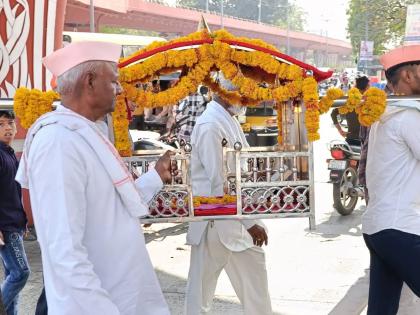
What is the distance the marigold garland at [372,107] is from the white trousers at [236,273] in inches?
50.2

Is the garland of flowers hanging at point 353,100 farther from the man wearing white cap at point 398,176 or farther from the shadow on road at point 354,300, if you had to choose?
the shadow on road at point 354,300

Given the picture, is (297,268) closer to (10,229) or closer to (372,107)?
(10,229)

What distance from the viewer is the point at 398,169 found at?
3387 millimetres

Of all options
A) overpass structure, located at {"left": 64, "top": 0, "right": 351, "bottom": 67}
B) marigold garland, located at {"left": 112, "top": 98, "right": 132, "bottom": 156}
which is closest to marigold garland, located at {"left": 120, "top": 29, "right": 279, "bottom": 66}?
marigold garland, located at {"left": 112, "top": 98, "right": 132, "bottom": 156}

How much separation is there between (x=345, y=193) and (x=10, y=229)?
5.03 meters

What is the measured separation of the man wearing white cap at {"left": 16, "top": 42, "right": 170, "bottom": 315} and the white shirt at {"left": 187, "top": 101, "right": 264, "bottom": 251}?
4.98 ft

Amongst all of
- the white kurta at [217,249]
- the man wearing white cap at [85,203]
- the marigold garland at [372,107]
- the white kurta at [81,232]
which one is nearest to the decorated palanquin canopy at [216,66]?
the marigold garland at [372,107]

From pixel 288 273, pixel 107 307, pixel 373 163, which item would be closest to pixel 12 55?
pixel 288 273

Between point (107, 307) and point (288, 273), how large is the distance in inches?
157

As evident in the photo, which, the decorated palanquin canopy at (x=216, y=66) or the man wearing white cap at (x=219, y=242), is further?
the man wearing white cap at (x=219, y=242)

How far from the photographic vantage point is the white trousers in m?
4.32

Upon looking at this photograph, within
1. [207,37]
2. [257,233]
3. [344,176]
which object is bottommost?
[257,233]

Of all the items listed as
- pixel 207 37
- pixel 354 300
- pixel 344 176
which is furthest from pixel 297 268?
pixel 207 37

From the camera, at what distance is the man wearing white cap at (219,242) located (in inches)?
164
